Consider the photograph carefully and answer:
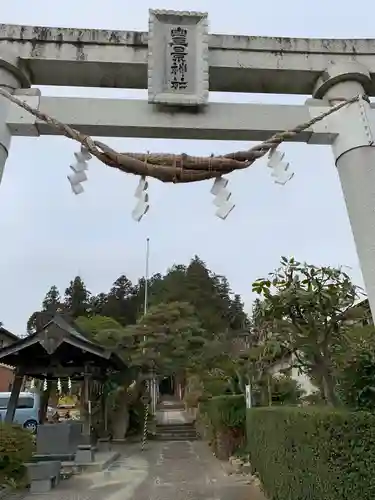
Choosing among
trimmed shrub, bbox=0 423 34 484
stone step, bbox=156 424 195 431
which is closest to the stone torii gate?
trimmed shrub, bbox=0 423 34 484

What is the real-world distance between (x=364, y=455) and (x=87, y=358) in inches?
376

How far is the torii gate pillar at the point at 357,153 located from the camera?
3938 mm

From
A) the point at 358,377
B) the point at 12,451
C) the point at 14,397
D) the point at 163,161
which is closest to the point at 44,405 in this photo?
the point at 14,397

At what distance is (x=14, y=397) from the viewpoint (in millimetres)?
11242

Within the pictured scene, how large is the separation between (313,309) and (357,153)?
2671 mm

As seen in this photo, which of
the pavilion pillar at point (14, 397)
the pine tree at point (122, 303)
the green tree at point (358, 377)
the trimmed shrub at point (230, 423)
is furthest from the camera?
the pine tree at point (122, 303)

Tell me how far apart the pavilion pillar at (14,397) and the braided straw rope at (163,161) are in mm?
8747

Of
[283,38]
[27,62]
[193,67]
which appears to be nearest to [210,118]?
[193,67]

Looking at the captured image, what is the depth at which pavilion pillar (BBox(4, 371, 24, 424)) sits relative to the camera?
430 inches

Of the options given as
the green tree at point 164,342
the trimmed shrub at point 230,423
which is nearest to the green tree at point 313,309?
the trimmed shrub at point 230,423

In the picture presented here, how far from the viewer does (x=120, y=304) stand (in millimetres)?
57000

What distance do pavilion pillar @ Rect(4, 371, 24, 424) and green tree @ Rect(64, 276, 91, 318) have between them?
147 ft

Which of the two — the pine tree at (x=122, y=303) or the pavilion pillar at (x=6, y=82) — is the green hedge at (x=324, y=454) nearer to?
the pavilion pillar at (x=6, y=82)

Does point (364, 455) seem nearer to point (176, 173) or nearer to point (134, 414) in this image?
point (176, 173)
